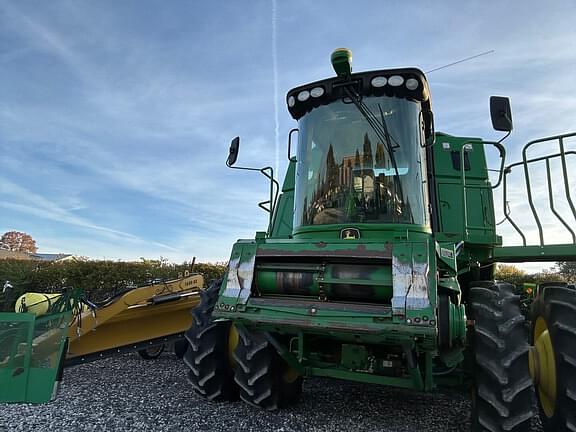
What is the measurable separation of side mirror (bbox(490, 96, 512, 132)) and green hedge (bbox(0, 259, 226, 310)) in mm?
8634

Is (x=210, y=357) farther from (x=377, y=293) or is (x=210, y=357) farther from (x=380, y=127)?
(x=380, y=127)

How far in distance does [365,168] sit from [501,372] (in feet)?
6.08

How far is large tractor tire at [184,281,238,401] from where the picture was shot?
13.4 ft

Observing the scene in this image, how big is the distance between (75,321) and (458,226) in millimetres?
4616

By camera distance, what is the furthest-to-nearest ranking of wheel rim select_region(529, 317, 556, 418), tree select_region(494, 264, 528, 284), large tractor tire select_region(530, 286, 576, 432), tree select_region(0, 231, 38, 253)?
tree select_region(0, 231, 38, 253)
tree select_region(494, 264, 528, 284)
wheel rim select_region(529, 317, 556, 418)
large tractor tire select_region(530, 286, 576, 432)

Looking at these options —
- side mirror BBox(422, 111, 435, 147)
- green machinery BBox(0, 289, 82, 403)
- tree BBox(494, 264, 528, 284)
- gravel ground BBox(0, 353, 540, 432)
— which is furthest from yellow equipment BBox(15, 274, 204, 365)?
tree BBox(494, 264, 528, 284)

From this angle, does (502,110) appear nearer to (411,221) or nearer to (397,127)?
(397,127)

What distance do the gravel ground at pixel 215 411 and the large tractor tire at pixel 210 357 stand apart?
16 cm

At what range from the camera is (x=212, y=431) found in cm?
357

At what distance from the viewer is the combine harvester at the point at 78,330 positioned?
421 cm

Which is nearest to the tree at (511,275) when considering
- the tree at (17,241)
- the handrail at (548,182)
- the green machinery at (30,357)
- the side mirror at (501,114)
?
the handrail at (548,182)

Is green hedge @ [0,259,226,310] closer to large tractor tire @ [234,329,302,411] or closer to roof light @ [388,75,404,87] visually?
large tractor tire @ [234,329,302,411]

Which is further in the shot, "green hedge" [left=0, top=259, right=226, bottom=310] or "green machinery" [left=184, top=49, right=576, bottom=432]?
"green hedge" [left=0, top=259, right=226, bottom=310]

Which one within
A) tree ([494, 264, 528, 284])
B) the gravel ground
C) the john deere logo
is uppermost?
the john deere logo
